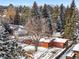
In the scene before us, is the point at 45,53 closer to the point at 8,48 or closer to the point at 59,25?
the point at 59,25

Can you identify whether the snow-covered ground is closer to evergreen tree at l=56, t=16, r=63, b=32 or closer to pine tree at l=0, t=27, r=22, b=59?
evergreen tree at l=56, t=16, r=63, b=32

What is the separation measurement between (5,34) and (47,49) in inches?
703

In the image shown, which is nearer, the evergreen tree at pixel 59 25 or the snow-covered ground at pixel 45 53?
the snow-covered ground at pixel 45 53

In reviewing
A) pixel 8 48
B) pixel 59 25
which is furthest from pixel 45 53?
pixel 8 48

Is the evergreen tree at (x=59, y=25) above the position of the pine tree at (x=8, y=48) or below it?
below

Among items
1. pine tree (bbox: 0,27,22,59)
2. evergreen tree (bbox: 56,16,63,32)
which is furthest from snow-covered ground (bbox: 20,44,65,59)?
pine tree (bbox: 0,27,22,59)

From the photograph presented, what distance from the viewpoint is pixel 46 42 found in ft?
83.6

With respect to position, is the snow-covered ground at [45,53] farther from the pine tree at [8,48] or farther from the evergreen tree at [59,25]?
the pine tree at [8,48]

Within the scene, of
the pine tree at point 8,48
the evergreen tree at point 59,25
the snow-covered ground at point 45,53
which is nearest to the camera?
the pine tree at point 8,48

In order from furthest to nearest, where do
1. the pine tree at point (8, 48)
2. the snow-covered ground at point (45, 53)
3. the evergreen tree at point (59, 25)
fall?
the evergreen tree at point (59, 25)
the snow-covered ground at point (45, 53)
the pine tree at point (8, 48)

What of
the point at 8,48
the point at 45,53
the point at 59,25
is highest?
the point at 8,48

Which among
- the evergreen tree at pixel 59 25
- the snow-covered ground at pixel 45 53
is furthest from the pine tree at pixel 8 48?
the evergreen tree at pixel 59 25

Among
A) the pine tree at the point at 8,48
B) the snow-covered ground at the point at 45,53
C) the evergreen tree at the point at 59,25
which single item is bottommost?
the snow-covered ground at the point at 45,53

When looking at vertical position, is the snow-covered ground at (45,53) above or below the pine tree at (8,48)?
below
